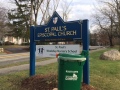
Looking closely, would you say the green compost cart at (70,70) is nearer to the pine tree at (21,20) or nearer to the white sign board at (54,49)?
the white sign board at (54,49)

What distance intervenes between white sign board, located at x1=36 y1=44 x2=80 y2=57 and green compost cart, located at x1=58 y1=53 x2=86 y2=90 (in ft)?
5.89

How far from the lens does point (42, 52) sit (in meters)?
7.71

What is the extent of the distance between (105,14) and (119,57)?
1024 inches

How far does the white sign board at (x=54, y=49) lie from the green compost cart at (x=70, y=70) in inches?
70.6

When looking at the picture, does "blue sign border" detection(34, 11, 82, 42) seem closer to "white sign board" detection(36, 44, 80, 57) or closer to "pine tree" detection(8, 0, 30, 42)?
"white sign board" detection(36, 44, 80, 57)

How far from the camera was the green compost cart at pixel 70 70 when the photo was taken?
476cm

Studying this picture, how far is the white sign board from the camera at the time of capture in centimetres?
666

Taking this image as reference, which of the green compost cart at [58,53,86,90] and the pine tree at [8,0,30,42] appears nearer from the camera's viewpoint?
the green compost cart at [58,53,86,90]

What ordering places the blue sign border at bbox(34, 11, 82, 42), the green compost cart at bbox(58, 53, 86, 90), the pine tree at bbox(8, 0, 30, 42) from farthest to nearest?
the pine tree at bbox(8, 0, 30, 42) → the blue sign border at bbox(34, 11, 82, 42) → the green compost cart at bbox(58, 53, 86, 90)

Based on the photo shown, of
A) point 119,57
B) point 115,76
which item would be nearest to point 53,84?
point 115,76

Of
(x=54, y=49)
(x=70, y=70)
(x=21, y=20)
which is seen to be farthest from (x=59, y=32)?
(x=21, y=20)

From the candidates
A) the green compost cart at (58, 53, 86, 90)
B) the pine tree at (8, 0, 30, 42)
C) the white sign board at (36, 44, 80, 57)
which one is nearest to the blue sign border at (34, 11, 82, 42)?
the white sign board at (36, 44, 80, 57)

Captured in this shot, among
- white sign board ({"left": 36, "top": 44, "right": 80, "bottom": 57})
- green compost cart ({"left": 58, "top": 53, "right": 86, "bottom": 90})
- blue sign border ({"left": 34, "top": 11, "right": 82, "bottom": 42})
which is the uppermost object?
blue sign border ({"left": 34, "top": 11, "right": 82, "bottom": 42})

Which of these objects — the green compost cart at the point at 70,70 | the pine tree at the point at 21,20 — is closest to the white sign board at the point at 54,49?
the green compost cart at the point at 70,70
